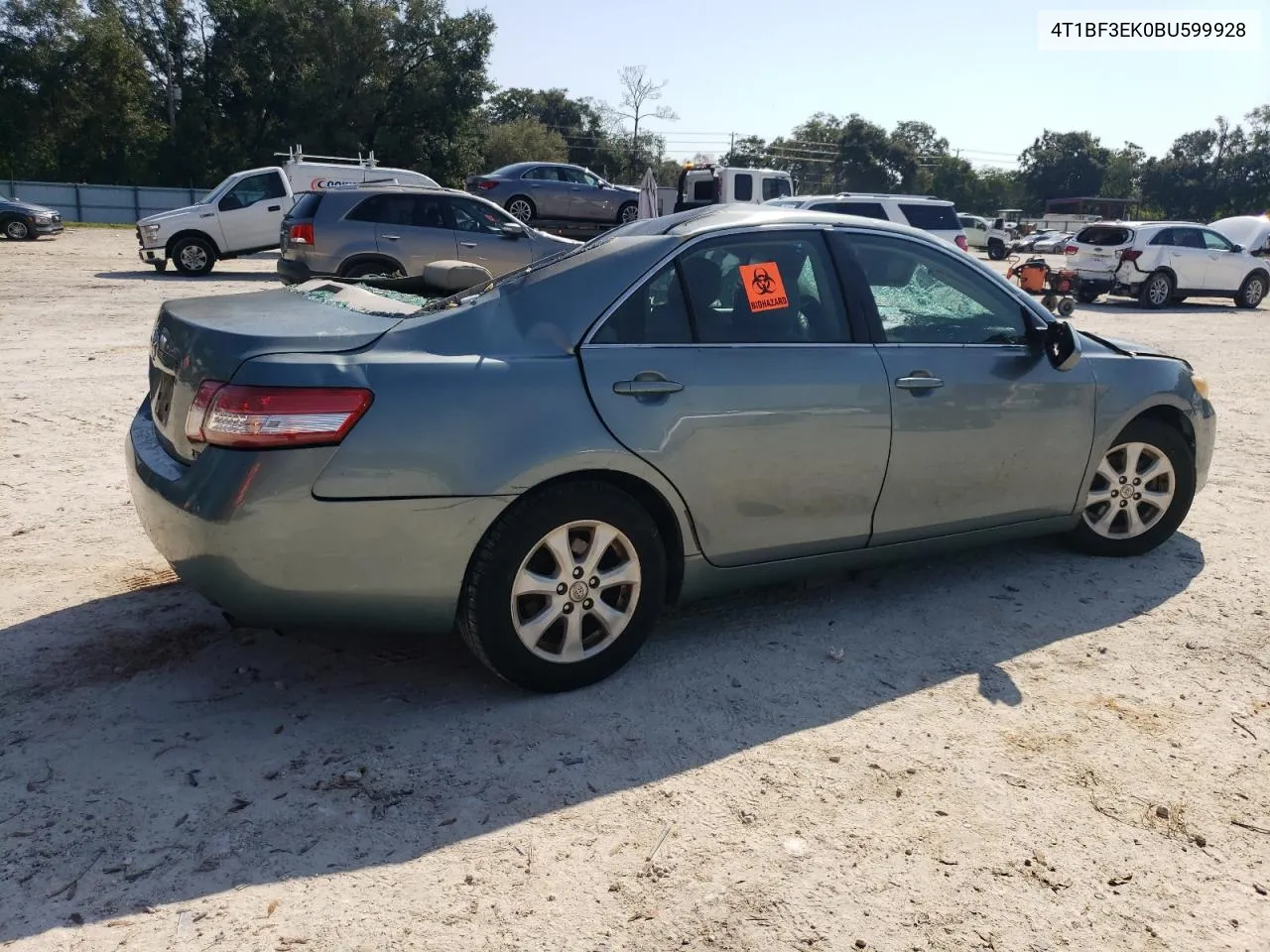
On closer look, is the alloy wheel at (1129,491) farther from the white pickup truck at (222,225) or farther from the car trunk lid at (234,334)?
the white pickup truck at (222,225)

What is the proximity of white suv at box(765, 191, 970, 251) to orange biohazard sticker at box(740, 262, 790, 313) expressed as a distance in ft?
42.8

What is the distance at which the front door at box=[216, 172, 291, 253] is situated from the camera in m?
18.9

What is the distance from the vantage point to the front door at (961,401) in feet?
13.5

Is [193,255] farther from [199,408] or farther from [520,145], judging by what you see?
[520,145]

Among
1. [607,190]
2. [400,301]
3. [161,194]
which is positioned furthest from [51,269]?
[161,194]

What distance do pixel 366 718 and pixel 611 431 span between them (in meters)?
1.23

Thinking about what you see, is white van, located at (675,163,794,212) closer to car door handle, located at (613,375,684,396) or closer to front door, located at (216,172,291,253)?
front door, located at (216,172,291,253)

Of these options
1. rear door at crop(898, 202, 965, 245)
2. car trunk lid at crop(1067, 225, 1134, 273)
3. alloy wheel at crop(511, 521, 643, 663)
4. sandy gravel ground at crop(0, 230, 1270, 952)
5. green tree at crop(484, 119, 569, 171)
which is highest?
green tree at crop(484, 119, 569, 171)

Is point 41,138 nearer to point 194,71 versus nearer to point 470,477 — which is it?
point 194,71

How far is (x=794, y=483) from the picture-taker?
3.86 metres

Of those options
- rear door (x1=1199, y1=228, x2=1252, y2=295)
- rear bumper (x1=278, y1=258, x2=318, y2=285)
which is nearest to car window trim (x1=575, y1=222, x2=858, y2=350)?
rear bumper (x1=278, y1=258, x2=318, y2=285)

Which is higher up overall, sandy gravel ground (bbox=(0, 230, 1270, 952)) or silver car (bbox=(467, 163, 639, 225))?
silver car (bbox=(467, 163, 639, 225))

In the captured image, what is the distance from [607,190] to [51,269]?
38.3ft

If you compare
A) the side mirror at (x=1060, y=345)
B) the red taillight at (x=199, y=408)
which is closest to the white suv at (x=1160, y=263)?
the side mirror at (x=1060, y=345)
